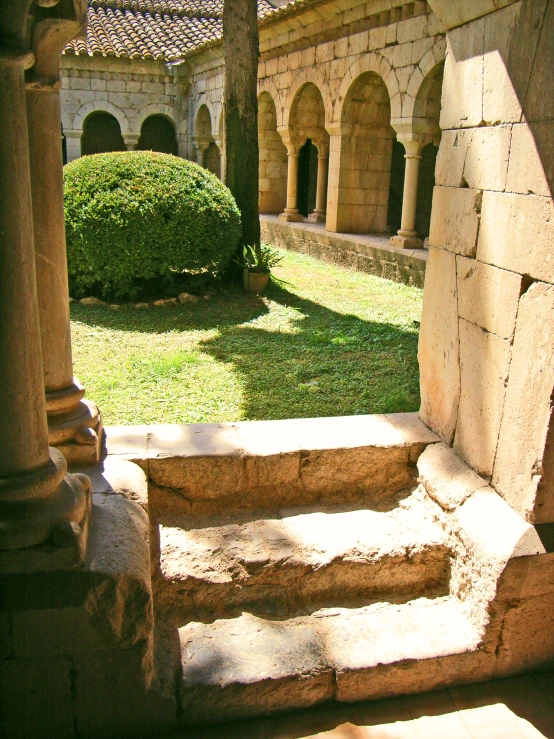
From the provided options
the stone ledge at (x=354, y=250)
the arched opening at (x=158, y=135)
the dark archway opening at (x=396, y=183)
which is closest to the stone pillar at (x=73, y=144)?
the arched opening at (x=158, y=135)

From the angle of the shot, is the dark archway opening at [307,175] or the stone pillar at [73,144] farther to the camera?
the stone pillar at [73,144]

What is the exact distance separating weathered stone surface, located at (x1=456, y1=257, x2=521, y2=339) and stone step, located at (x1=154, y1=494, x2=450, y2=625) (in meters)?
0.92

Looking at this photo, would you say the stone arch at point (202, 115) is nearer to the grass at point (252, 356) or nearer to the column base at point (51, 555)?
the grass at point (252, 356)

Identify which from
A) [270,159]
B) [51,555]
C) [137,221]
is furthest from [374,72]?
[51,555]

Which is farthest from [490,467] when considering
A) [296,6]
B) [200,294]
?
[296,6]

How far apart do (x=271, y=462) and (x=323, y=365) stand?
233 centimetres

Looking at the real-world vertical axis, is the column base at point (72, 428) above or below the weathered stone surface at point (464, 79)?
below

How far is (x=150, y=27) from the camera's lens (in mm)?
19109

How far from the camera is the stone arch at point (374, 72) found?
9383mm

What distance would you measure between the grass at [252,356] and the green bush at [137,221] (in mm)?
419

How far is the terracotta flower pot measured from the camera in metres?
7.85

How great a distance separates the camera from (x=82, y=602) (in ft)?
6.59

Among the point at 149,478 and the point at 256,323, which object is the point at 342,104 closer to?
the point at 256,323

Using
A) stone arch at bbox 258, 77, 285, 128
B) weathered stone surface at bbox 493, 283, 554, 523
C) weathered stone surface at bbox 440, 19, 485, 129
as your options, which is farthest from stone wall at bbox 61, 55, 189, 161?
weathered stone surface at bbox 493, 283, 554, 523
